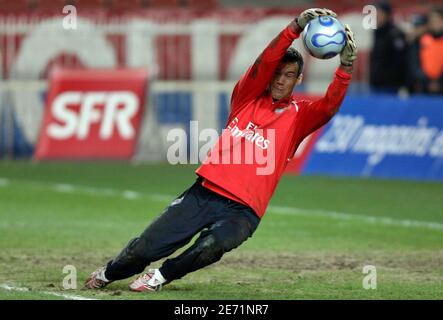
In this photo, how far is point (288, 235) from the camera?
1475cm

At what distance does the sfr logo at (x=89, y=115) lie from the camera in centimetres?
2325

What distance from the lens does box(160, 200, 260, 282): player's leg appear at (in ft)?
32.6

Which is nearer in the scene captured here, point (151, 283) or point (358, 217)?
point (151, 283)

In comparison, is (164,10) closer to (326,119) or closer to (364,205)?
(364,205)

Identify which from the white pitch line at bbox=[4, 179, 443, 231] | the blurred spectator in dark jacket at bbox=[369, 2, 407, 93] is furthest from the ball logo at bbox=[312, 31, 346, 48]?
the blurred spectator in dark jacket at bbox=[369, 2, 407, 93]

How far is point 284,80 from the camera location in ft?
33.5

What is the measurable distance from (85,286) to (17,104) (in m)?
14.1

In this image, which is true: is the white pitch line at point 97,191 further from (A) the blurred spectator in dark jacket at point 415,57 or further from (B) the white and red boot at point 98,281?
(B) the white and red boot at point 98,281

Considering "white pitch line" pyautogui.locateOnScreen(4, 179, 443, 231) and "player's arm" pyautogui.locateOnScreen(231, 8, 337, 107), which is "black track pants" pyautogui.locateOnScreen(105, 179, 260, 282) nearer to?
"player's arm" pyautogui.locateOnScreen(231, 8, 337, 107)

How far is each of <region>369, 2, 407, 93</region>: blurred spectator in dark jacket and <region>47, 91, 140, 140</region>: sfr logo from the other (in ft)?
14.7

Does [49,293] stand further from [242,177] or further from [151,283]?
[242,177]

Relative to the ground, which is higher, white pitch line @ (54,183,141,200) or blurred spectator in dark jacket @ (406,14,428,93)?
blurred spectator in dark jacket @ (406,14,428,93)

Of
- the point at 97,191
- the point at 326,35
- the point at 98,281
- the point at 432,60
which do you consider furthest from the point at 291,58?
the point at 432,60

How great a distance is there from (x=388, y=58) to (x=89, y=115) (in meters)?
5.49
